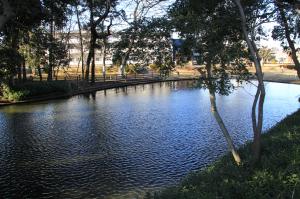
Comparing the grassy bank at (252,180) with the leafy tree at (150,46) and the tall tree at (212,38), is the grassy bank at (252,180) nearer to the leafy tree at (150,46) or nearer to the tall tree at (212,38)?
the tall tree at (212,38)

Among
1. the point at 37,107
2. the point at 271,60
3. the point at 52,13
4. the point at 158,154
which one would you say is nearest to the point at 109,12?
the point at 37,107

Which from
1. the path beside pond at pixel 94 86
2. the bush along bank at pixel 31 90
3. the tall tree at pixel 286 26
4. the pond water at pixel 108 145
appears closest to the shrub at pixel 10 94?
the bush along bank at pixel 31 90

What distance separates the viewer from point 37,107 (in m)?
28.6

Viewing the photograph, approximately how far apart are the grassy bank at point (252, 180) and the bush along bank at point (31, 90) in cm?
2385

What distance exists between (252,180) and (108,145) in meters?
8.53

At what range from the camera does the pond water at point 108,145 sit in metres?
11.3

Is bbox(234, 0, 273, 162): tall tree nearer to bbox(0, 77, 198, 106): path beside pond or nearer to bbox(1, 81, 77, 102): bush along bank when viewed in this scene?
bbox(0, 77, 198, 106): path beside pond

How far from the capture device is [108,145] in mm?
16156

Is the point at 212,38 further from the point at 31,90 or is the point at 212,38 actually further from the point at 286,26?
the point at 31,90

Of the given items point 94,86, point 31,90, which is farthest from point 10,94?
point 94,86

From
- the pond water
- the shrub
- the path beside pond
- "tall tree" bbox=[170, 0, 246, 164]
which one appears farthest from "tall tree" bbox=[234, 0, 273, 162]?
the shrub

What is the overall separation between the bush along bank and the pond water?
315 cm

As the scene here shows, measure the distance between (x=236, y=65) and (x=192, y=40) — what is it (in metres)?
1.11

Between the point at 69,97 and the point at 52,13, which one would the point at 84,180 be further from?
the point at 69,97
